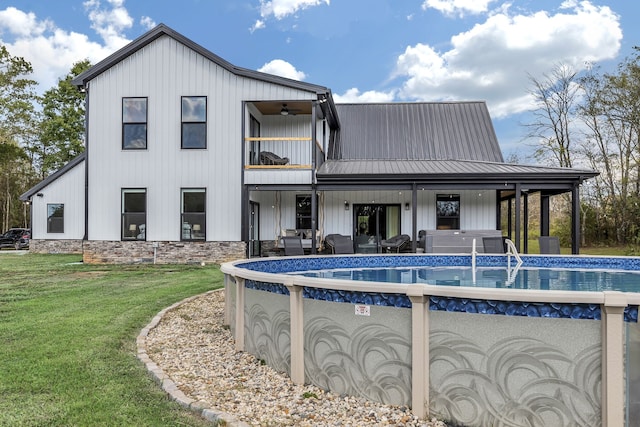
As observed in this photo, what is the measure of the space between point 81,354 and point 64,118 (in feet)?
115

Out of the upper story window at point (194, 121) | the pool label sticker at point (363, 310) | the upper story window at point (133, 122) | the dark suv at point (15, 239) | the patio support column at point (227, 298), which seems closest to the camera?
the pool label sticker at point (363, 310)

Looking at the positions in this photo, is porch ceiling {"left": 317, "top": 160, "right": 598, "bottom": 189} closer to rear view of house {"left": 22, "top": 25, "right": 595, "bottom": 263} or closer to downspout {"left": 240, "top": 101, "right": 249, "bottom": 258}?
rear view of house {"left": 22, "top": 25, "right": 595, "bottom": 263}

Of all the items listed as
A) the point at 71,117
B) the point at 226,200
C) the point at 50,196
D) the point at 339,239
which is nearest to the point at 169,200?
the point at 226,200

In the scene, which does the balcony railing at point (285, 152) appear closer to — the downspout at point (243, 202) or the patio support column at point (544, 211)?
the downspout at point (243, 202)

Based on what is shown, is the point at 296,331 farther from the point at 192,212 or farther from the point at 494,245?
the point at 192,212

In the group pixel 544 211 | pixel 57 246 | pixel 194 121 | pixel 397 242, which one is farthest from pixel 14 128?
pixel 544 211

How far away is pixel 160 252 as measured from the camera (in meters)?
15.4

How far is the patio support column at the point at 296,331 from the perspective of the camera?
403 cm

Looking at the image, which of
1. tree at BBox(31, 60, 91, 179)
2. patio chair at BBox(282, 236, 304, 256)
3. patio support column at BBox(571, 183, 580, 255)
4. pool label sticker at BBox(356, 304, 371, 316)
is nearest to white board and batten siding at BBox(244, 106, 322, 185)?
patio chair at BBox(282, 236, 304, 256)

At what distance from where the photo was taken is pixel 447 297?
3.26 meters

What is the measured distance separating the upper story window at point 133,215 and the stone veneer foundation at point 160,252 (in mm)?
317

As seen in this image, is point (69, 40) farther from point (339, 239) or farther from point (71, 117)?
point (339, 239)

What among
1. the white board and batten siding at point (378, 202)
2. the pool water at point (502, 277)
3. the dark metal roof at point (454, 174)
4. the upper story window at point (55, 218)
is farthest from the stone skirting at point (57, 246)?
the pool water at point (502, 277)

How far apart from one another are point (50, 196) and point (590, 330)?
75.3 ft
